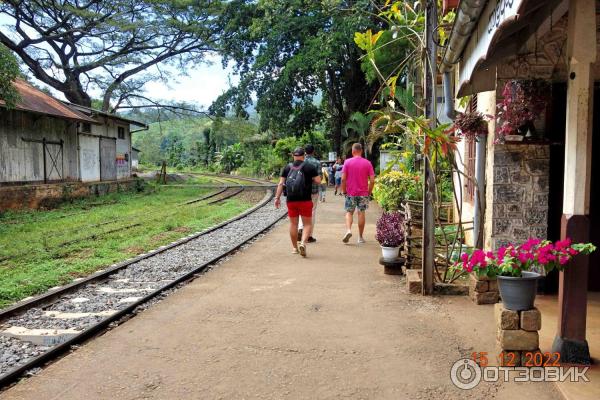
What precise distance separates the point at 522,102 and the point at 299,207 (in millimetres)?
3971

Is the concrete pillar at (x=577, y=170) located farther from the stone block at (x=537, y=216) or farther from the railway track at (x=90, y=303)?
the railway track at (x=90, y=303)

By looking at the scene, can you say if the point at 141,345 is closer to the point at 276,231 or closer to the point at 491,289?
the point at 491,289

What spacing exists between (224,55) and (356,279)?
26813 millimetres

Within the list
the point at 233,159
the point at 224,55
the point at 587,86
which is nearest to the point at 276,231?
the point at 587,86

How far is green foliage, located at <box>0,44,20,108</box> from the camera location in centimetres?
1255

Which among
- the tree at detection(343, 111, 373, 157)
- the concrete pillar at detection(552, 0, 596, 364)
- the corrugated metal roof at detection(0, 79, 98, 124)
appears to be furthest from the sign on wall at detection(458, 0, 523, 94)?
the tree at detection(343, 111, 373, 157)

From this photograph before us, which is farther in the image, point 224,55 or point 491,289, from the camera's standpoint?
point 224,55

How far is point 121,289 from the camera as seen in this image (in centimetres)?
696

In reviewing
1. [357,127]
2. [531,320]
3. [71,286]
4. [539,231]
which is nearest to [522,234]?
[539,231]

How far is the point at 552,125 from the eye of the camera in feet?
19.1

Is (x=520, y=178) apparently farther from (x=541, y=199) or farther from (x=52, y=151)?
(x=52, y=151)

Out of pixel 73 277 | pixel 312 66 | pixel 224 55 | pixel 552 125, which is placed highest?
pixel 224 55

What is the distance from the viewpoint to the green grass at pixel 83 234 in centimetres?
789

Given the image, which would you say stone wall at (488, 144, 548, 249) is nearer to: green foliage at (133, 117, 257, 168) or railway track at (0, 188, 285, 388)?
railway track at (0, 188, 285, 388)
